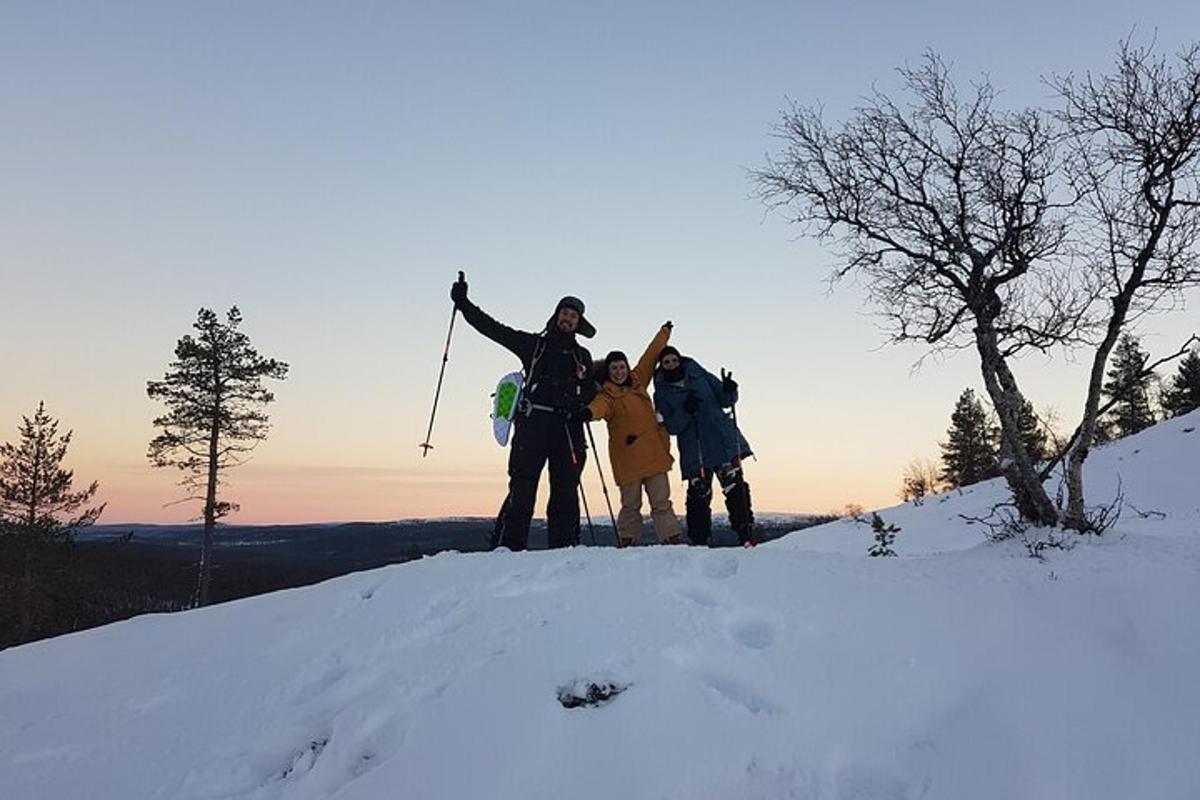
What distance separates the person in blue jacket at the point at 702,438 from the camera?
7.82 metres

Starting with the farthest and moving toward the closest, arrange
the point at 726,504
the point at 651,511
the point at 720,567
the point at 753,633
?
the point at 726,504 → the point at 651,511 → the point at 720,567 → the point at 753,633

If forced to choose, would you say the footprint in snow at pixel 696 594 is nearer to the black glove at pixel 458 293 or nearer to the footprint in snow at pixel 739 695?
the footprint in snow at pixel 739 695

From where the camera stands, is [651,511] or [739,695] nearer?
[739,695]

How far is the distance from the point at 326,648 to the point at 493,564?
132 centimetres

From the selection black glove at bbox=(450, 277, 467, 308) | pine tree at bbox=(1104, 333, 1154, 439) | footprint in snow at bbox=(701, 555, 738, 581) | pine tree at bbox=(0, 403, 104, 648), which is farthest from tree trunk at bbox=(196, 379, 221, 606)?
pine tree at bbox=(1104, 333, 1154, 439)

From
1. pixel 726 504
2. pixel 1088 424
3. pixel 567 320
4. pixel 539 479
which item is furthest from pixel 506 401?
pixel 1088 424

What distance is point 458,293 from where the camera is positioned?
747 cm

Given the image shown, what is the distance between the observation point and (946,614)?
4.37 meters

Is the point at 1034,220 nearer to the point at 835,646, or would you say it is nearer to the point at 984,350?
the point at 984,350

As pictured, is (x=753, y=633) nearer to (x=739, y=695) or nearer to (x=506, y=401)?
(x=739, y=695)

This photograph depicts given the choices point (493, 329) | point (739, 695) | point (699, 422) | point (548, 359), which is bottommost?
point (739, 695)

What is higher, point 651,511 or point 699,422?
point 699,422

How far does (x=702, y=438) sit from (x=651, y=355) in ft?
3.56

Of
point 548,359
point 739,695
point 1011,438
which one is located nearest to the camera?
point 739,695
